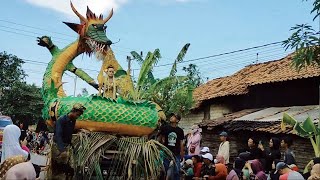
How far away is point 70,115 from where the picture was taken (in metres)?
7.43

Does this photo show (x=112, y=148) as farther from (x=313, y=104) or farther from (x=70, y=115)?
(x=313, y=104)

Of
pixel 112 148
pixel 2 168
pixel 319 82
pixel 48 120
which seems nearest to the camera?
pixel 2 168

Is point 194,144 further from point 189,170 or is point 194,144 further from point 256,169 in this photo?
point 256,169

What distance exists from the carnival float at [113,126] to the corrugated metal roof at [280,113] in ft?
22.1

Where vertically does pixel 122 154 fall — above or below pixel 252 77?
below

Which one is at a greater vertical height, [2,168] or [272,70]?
[272,70]

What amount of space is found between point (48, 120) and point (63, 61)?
170cm

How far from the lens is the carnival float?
782cm

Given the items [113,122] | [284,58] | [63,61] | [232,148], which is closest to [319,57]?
[113,122]

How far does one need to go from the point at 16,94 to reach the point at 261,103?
26.7 m

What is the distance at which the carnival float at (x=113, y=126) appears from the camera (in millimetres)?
7816

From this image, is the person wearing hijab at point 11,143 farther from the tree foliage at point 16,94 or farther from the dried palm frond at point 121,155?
the tree foliage at point 16,94

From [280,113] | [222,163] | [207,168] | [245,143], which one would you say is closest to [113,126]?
[207,168]

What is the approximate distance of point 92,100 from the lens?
8.14 m
